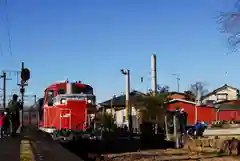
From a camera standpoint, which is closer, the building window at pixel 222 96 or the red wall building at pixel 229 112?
the red wall building at pixel 229 112

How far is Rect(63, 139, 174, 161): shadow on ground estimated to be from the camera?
822 inches

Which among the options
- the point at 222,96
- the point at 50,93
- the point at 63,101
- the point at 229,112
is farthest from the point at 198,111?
the point at 63,101

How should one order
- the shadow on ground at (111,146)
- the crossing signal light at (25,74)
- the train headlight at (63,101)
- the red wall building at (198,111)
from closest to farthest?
the shadow on ground at (111,146) → the train headlight at (63,101) → the crossing signal light at (25,74) → the red wall building at (198,111)

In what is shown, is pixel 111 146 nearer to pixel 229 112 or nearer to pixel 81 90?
pixel 81 90

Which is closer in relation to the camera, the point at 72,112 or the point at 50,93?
the point at 72,112

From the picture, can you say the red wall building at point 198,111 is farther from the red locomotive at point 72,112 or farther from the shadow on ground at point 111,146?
the red locomotive at point 72,112

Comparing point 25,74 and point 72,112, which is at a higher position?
point 25,74

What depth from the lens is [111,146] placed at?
76.3 feet

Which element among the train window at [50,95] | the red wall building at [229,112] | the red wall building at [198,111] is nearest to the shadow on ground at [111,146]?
the train window at [50,95]

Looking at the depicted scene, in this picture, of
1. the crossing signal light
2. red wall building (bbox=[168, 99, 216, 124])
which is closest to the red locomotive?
the crossing signal light

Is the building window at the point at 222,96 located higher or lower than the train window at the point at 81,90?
higher

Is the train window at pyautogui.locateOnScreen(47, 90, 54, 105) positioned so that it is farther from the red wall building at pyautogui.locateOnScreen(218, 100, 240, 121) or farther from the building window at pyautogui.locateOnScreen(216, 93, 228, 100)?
the building window at pyautogui.locateOnScreen(216, 93, 228, 100)

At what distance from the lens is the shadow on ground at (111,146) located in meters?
20.9

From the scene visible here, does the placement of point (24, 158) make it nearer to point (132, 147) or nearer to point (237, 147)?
point (237, 147)
